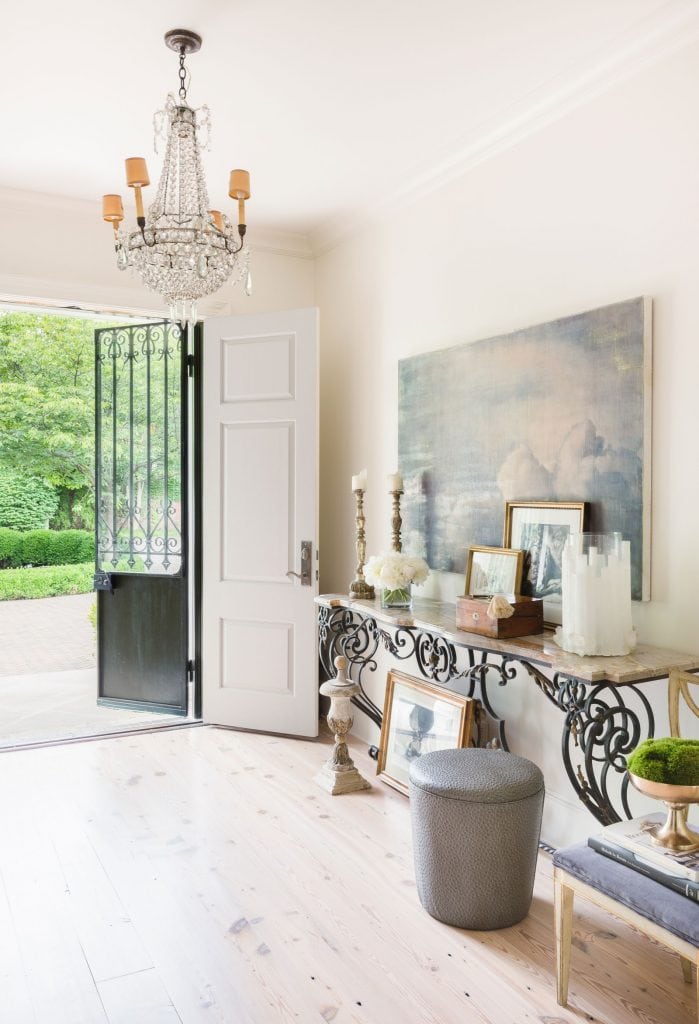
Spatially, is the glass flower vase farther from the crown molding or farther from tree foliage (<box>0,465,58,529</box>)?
tree foliage (<box>0,465,58,529</box>)

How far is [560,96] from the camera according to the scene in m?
2.80

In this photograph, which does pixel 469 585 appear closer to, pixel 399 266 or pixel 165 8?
pixel 399 266

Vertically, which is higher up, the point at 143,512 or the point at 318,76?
the point at 318,76

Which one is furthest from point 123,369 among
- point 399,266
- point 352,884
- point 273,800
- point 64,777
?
point 352,884

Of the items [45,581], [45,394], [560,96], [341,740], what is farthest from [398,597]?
[45,394]

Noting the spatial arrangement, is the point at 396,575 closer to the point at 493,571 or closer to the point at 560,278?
the point at 493,571

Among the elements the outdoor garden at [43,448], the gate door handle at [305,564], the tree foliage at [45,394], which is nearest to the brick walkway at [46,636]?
the outdoor garden at [43,448]

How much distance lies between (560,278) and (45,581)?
8446mm

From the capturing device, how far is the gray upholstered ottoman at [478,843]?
2.28 meters

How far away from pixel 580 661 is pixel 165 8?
2.35 m

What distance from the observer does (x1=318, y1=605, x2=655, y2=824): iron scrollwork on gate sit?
7.34 ft

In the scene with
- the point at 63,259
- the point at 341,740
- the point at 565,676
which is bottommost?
the point at 341,740

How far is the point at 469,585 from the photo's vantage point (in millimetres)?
3160

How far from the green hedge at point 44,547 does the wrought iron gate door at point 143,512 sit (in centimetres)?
615
